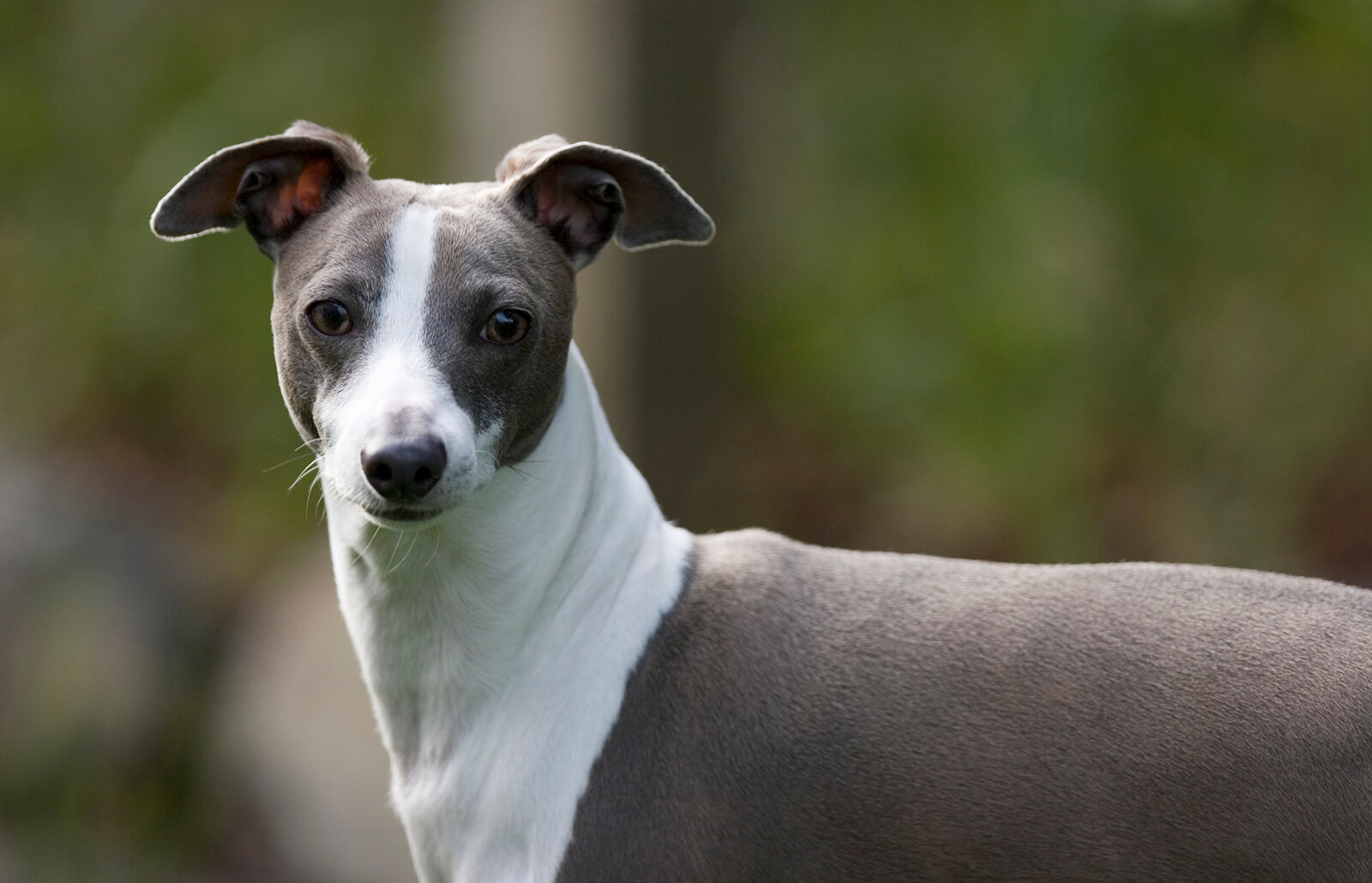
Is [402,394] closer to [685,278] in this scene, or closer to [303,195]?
[303,195]

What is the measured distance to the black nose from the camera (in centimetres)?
339

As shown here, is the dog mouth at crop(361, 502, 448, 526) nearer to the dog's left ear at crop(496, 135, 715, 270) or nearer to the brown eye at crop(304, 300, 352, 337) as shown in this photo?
the brown eye at crop(304, 300, 352, 337)

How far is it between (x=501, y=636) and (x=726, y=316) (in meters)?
5.12

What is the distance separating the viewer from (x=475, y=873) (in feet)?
12.3

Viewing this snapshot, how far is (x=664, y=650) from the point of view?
3922 millimetres

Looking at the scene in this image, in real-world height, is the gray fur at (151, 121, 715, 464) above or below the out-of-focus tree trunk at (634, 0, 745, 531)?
above

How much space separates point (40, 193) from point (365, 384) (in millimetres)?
9792

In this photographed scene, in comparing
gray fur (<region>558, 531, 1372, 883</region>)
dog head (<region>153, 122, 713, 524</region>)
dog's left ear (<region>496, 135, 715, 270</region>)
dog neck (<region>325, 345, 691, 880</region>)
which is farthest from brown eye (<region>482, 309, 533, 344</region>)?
gray fur (<region>558, 531, 1372, 883</region>)

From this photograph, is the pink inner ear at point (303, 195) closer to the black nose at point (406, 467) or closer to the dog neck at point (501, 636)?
the dog neck at point (501, 636)

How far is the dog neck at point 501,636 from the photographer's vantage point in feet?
12.4

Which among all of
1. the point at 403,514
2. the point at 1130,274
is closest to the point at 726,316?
the point at 1130,274

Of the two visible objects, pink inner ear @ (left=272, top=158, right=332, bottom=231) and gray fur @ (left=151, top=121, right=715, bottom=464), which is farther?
pink inner ear @ (left=272, top=158, right=332, bottom=231)

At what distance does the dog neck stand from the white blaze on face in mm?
307

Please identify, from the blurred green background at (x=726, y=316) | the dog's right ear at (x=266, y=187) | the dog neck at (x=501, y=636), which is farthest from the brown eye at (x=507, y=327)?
the blurred green background at (x=726, y=316)
